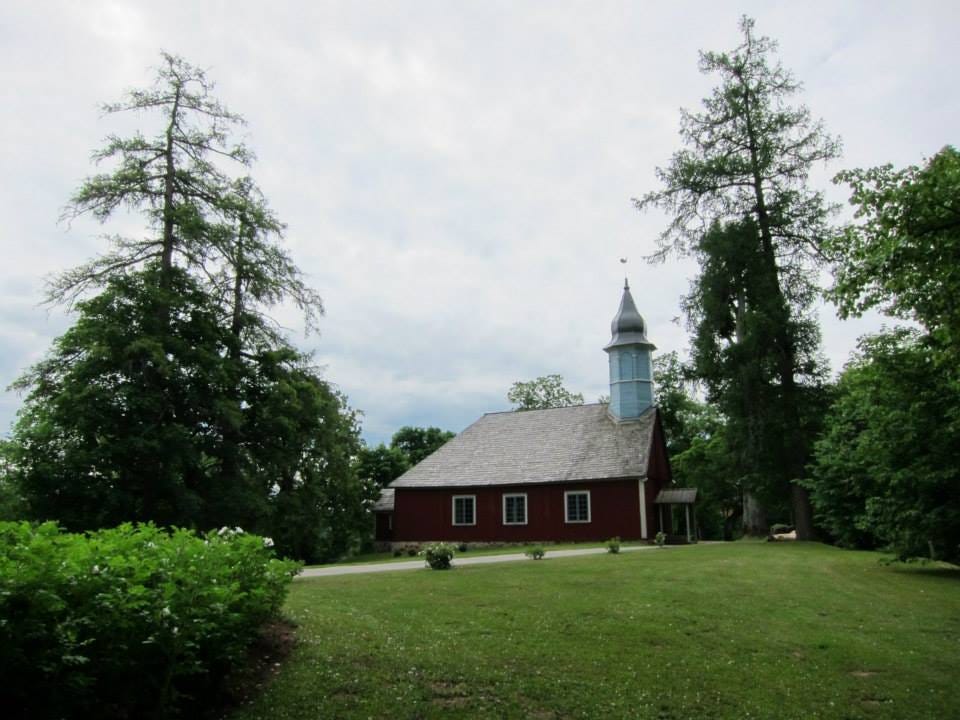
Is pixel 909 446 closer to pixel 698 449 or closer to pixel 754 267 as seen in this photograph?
pixel 754 267

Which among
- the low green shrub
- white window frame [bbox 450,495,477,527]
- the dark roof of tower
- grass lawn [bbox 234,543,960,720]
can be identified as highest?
the dark roof of tower

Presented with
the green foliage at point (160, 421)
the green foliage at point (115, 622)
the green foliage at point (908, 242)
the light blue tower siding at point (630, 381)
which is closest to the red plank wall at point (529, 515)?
the light blue tower siding at point (630, 381)

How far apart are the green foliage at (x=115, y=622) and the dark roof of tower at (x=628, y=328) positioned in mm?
30703

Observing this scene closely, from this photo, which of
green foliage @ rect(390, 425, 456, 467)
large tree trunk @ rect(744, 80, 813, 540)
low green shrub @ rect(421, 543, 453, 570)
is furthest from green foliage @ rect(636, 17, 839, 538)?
green foliage @ rect(390, 425, 456, 467)

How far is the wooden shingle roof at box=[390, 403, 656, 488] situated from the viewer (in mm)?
33188

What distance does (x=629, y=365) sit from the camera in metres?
36.4

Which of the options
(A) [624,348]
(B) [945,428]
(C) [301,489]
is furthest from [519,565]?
→ (A) [624,348]

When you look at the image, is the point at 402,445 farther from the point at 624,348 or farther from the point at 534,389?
the point at 624,348

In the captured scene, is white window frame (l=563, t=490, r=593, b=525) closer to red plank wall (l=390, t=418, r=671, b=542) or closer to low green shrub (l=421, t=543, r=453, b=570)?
red plank wall (l=390, t=418, r=671, b=542)

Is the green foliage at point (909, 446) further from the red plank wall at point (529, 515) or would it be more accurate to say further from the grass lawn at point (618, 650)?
the red plank wall at point (529, 515)

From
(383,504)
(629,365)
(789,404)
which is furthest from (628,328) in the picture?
(383,504)

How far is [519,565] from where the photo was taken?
62.6 ft

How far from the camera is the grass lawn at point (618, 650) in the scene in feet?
25.5

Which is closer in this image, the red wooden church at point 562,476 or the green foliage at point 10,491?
the green foliage at point 10,491
